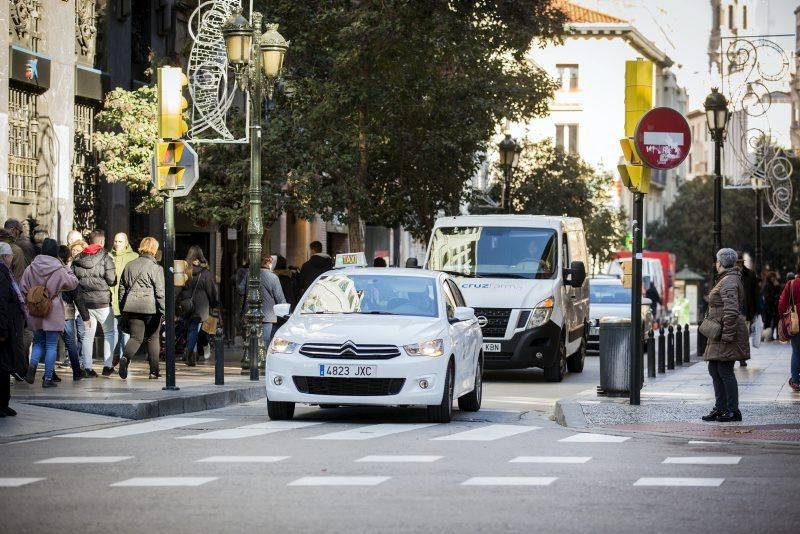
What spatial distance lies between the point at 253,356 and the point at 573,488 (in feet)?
40.6

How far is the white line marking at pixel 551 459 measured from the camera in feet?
44.0

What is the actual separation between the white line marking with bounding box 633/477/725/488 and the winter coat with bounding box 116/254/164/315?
1126 cm

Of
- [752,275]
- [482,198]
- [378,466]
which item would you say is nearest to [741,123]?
[752,275]

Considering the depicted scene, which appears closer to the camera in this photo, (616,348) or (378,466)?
(378,466)

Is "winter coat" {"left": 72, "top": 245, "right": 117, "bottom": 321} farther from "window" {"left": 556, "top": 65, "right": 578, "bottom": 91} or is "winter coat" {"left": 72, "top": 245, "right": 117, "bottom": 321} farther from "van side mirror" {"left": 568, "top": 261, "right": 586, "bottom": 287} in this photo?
"window" {"left": 556, "top": 65, "right": 578, "bottom": 91}

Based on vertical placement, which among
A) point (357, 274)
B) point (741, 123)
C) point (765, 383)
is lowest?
point (765, 383)

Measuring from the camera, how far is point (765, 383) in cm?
2514

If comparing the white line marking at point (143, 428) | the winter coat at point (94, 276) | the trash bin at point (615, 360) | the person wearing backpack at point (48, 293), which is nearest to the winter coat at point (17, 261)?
the person wearing backpack at point (48, 293)

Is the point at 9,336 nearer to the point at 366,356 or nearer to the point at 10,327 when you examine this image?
the point at 10,327

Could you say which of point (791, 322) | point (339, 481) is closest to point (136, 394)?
point (339, 481)

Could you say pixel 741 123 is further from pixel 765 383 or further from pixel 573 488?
pixel 573 488

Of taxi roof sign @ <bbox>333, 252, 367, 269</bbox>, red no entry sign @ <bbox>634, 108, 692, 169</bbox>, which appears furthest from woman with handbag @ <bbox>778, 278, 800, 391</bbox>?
taxi roof sign @ <bbox>333, 252, 367, 269</bbox>

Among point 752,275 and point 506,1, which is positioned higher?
point 506,1

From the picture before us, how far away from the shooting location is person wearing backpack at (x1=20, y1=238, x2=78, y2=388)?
67.3 feet
